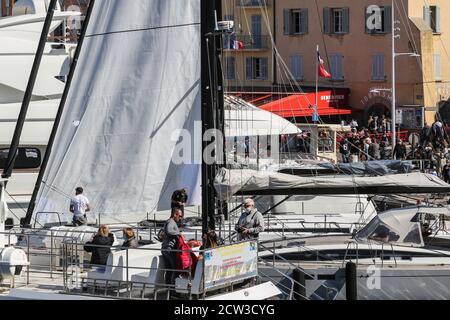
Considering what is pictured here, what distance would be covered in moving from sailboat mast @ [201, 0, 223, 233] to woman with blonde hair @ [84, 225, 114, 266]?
1610 millimetres

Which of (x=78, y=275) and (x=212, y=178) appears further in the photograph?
(x=212, y=178)

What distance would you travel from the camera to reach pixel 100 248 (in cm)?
1933

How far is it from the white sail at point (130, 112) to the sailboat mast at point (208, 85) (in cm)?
157

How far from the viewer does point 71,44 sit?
33.2 meters

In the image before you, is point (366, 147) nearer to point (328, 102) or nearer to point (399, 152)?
point (399, 152)

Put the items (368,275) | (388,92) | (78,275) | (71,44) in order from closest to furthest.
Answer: (78,275)
(368,275)
(71,44)
(388,92)

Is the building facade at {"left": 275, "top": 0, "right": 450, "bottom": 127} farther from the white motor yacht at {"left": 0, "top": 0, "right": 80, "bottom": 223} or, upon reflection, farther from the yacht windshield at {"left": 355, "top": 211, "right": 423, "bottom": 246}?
the yacht windshield at {"left": 355, "top": 211, "right": 423, "bottom": 246}

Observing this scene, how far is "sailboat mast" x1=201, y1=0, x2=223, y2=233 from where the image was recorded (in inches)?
744

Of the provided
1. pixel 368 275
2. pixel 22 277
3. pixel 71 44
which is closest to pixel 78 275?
pixel 22 277

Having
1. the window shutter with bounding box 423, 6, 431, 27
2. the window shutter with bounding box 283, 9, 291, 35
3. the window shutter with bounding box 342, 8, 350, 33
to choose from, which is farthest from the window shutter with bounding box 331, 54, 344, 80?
the window shutter with bounding box 423, 6, 431, 27

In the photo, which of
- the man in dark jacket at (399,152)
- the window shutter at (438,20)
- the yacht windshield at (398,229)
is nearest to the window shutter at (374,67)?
the window shutter at (438,20)
